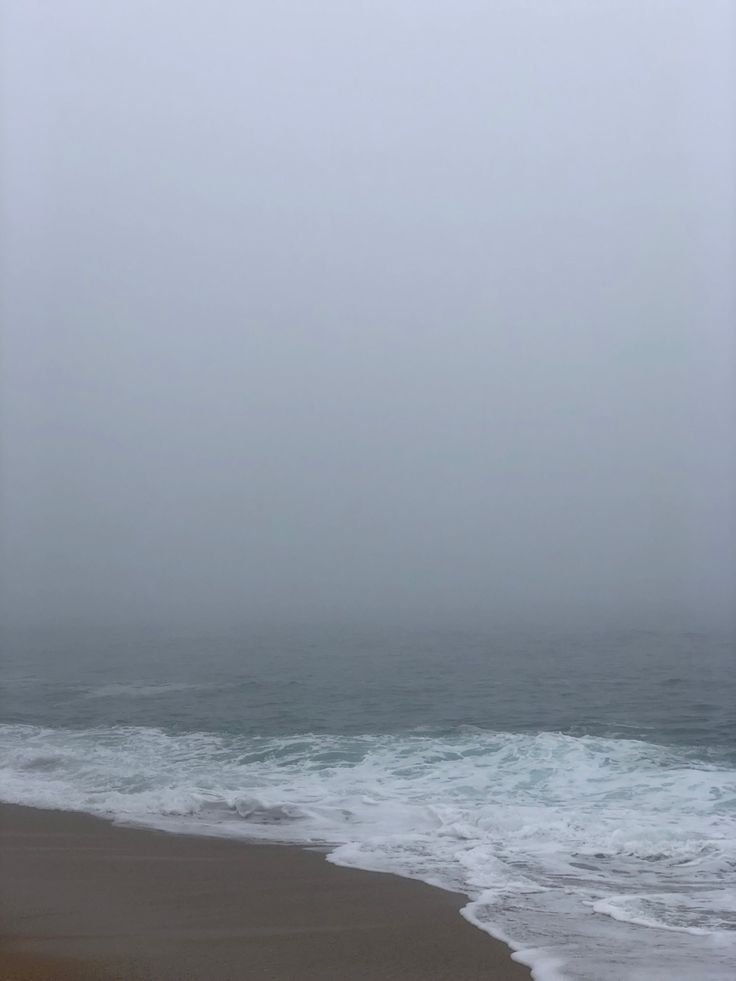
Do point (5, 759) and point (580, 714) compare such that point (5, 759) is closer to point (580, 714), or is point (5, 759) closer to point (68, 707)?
point (68, 707)

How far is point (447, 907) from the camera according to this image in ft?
17.2

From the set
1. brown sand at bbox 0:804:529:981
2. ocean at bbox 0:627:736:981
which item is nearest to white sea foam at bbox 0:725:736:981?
ocean at bbox 0:627:736:981

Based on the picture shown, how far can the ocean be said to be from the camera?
205 inches

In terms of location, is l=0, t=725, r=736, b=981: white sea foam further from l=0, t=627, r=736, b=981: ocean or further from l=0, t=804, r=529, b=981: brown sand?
l=0, t=804, r=529, b=981: brown sand

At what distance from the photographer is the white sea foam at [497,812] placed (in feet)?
15.8

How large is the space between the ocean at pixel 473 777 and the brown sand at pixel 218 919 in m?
0.37

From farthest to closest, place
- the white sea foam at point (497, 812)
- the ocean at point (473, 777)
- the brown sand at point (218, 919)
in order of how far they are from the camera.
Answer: the ocean at point (473, 777) → the white sea foam at point (497, 812) → the brown sand at point (218, 919)

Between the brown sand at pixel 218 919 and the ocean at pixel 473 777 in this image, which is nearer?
the brown sand at pixel 218 919

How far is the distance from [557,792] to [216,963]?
567cm

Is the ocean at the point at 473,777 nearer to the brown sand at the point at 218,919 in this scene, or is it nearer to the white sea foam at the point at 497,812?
the white sea foam at the point at 497,812

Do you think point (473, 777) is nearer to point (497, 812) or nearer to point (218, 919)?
point (497, 812)

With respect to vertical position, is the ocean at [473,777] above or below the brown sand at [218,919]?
below

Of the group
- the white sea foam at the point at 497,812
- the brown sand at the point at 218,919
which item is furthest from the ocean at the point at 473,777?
the brown sand at the point at 218,919

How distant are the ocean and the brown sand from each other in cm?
37
